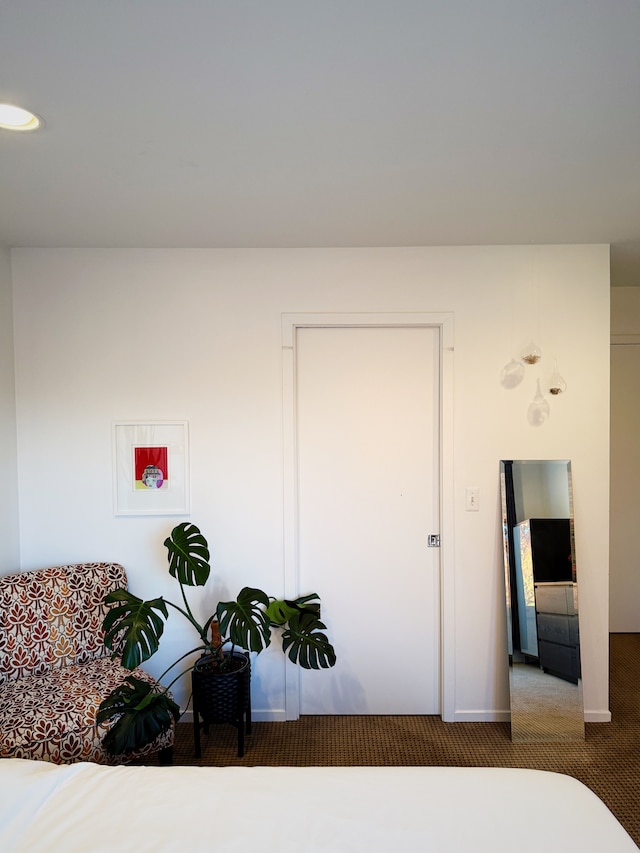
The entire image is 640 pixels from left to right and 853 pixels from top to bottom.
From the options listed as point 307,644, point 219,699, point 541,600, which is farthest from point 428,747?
point 219,699

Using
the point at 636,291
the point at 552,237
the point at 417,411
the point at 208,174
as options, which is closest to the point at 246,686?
the point at 417,411

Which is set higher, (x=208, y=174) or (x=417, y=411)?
(x=208, y=174)

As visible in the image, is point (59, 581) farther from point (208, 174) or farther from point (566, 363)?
point (566, 363)

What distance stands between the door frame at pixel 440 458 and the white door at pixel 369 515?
0.07m

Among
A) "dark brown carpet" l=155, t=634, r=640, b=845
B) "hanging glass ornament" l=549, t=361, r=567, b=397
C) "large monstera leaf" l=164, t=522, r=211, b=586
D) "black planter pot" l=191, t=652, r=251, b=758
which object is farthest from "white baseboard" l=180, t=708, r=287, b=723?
"hanging glass ornament" l=549, t=361, r=567, b=397

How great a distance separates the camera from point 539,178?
79.7 inches

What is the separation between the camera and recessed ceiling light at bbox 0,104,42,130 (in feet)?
5.12

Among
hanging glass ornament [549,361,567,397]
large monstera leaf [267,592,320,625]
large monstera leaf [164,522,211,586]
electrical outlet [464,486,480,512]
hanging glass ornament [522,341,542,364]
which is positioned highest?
hanging glass ornament [522,341,542,364]

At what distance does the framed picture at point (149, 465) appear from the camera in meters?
2.85

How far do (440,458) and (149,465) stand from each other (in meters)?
1.59

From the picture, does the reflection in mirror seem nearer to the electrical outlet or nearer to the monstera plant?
the electrical outlet

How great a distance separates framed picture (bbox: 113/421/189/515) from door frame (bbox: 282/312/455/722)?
1.85 ft

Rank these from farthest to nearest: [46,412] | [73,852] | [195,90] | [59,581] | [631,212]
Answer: [46,412] → [59,581] → [631,212] → [195,90] → [73,852]

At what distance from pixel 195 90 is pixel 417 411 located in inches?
75.3
